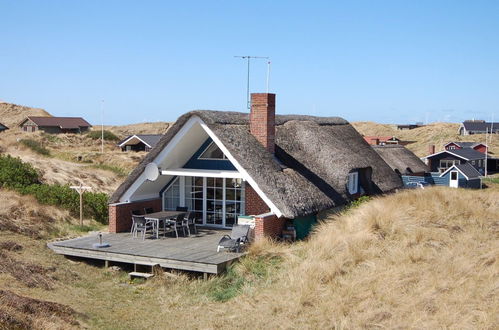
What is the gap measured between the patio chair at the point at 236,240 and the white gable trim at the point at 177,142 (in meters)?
0.96

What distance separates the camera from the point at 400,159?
34156mm

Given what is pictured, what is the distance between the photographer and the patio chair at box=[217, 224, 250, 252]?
1490 cm

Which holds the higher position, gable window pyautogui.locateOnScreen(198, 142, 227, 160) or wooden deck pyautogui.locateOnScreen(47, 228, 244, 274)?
gable window pyautogui.locateOnScreen(198, 142, 227, 160)

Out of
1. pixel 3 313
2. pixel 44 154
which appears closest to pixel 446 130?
pixel 44 154

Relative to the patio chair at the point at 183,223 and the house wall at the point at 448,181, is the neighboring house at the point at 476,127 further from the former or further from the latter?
the patio chair at the point at 183,223

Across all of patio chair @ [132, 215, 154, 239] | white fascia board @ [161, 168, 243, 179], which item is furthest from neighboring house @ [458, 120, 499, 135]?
patio chair @ [132, 215, 154, 239]

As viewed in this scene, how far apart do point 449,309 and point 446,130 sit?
88.6 m

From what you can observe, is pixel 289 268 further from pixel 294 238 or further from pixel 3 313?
pixel 3 313

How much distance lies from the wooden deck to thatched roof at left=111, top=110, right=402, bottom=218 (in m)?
1.92

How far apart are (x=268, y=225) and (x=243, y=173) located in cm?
175

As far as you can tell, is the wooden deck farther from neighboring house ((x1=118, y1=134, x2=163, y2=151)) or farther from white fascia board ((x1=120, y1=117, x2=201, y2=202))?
neighboring house ((x1=118, y1=134, x2=163, y2=151))

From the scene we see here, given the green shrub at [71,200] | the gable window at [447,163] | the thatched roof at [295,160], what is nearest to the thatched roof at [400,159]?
the thatched roof at [295,160]

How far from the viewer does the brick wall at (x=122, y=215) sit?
58.4 feet

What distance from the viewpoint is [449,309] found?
10422 millimetres
